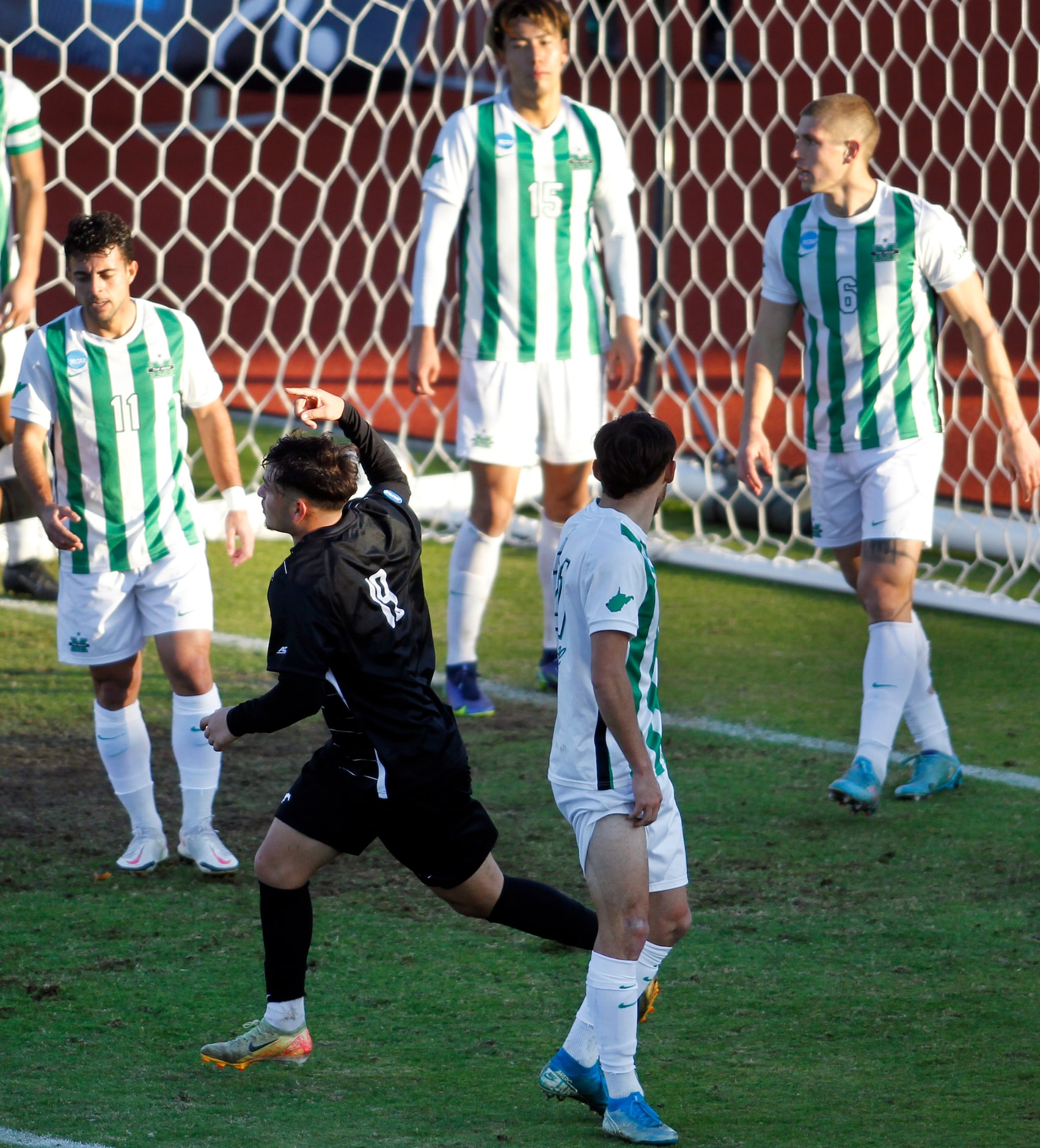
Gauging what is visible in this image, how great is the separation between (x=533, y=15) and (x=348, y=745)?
9.12ft

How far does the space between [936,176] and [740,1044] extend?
40.7 ft

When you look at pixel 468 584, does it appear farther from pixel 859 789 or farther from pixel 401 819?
pixel 401 819

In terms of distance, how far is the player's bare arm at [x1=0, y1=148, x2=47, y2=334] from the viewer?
517 cm

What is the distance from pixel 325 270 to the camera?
14898 mm

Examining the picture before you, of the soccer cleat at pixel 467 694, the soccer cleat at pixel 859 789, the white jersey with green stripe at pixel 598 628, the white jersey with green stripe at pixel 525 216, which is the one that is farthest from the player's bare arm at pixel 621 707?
the white jersey with green stripe at pixel 525 216

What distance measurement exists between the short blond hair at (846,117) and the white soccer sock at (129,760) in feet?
7.43

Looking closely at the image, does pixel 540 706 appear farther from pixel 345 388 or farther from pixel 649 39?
pixel 649 39

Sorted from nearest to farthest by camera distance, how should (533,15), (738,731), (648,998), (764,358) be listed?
(648,998), (764,358), (533,15), (738,731)

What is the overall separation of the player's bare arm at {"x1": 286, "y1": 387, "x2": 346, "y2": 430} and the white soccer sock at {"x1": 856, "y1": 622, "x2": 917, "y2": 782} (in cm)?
184

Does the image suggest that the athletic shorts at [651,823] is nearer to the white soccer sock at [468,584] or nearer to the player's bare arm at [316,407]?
the player's bare arm at [316,407]

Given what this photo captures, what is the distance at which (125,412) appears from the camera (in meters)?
3.88

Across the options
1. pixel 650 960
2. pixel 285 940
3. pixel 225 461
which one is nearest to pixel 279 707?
pixel 285 940

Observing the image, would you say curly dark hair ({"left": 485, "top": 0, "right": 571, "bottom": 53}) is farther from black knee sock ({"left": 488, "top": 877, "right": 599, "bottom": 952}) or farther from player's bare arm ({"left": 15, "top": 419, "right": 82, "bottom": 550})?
black knee sock ({"left": 488, "top": 877, "right": 599, "bottom": 952})

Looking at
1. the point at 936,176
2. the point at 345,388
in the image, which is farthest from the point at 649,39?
the point at 345,388
